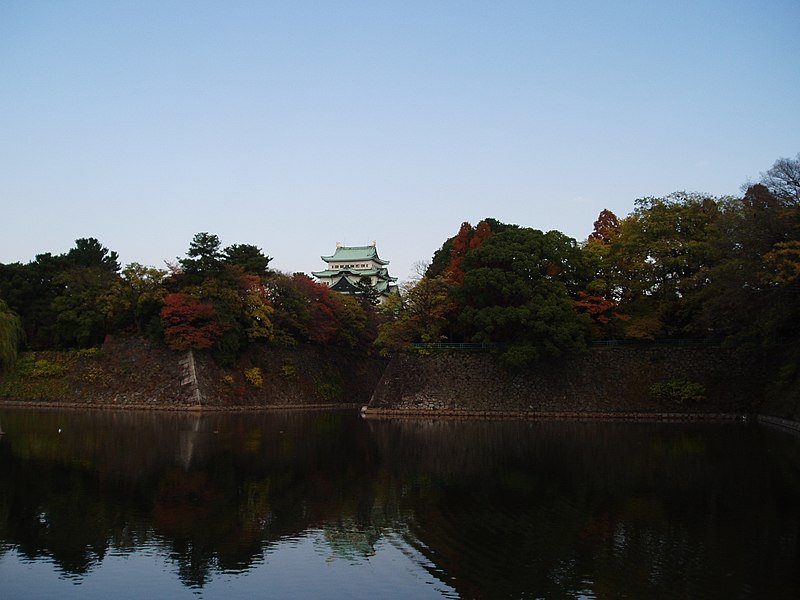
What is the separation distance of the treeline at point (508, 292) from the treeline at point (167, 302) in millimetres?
88

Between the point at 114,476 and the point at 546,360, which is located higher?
the point at 546,360

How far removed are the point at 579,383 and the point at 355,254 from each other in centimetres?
4463

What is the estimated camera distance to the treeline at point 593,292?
112 feet

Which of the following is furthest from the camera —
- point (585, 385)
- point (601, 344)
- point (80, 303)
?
point (80, 303)

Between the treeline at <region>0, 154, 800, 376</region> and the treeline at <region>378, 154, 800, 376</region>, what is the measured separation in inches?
3.2

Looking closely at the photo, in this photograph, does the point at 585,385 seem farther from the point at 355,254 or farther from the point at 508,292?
the point at 355,254

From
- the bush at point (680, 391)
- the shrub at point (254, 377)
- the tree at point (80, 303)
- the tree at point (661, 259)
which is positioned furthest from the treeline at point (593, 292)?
the tree at point (80, 303)

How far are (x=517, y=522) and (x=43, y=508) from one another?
847 cm

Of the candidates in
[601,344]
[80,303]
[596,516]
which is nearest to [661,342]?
[601,344]

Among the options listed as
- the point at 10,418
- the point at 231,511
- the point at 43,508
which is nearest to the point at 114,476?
the point at 43,508

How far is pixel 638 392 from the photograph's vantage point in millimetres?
35281

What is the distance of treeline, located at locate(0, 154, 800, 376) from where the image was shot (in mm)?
28594

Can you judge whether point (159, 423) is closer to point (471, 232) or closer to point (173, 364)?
point (173, 364)

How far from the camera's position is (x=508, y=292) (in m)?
35.5
